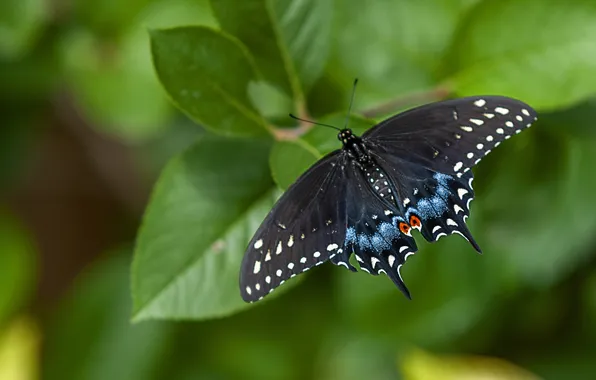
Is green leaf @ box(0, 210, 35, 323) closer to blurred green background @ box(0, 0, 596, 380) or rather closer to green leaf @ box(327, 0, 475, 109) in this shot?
blurred green background @ box(0, 0, 596, 380)

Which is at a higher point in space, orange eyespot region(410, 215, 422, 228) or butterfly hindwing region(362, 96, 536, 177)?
butterfly hindwing region(362, 96, 536, 177)

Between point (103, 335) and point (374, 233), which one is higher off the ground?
point (374, 233)

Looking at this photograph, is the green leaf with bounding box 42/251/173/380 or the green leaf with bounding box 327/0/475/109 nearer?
the green leaf with bounding box 327/0/475/109

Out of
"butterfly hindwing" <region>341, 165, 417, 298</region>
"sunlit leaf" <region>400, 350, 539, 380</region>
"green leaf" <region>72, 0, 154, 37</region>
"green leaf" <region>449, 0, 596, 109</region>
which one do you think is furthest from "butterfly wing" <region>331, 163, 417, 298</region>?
"green leaf" <region>72, 0, 154, 37</region>

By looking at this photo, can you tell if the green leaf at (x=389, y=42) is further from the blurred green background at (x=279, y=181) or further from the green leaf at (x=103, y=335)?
the green leaf at (x=103, y=335)

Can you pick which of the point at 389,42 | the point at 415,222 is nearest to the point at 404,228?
the point at 415,222

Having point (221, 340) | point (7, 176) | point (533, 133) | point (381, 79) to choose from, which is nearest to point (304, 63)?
point (381, 79)

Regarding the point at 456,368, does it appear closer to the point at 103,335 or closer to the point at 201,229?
the point at 201,229
